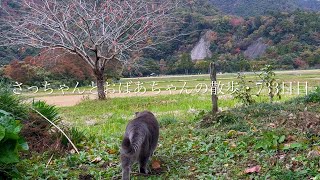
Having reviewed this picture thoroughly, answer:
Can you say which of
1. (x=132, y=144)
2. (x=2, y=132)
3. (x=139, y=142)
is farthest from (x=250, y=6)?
(x=2, y=132)

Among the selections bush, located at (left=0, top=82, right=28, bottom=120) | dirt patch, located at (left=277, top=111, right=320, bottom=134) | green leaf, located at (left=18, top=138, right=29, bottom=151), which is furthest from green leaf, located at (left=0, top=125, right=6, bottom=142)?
dirt patch, located at (left=277, top=111, right=320, bottom=134)

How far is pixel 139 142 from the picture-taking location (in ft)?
12.4

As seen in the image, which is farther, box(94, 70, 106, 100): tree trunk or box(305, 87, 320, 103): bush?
box(94, 70, 106, 100): tree trunk

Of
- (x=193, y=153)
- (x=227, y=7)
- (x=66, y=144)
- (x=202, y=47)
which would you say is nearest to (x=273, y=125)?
(x=193, y=153)

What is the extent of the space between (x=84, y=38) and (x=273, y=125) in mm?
11220

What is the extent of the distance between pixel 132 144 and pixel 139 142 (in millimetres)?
113

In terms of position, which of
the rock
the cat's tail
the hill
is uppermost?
the hill

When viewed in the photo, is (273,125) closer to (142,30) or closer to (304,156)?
(304,156)

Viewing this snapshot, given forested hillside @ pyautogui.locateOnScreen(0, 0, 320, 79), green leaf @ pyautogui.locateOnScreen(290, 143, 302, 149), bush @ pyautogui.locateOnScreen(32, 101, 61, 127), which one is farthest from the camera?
forested hillside @ pyautogui.locateOnScreen(0, 0, 320, 79)

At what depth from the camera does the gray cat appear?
3658 millimetres

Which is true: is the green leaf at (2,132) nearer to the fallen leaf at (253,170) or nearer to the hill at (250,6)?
the fallen leaf at (253,170)

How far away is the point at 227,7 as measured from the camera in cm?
4709

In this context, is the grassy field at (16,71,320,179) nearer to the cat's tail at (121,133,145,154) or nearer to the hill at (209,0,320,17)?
the cat's tail at (121,133,145,154)

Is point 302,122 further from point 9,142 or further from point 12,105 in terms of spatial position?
point 12,105
